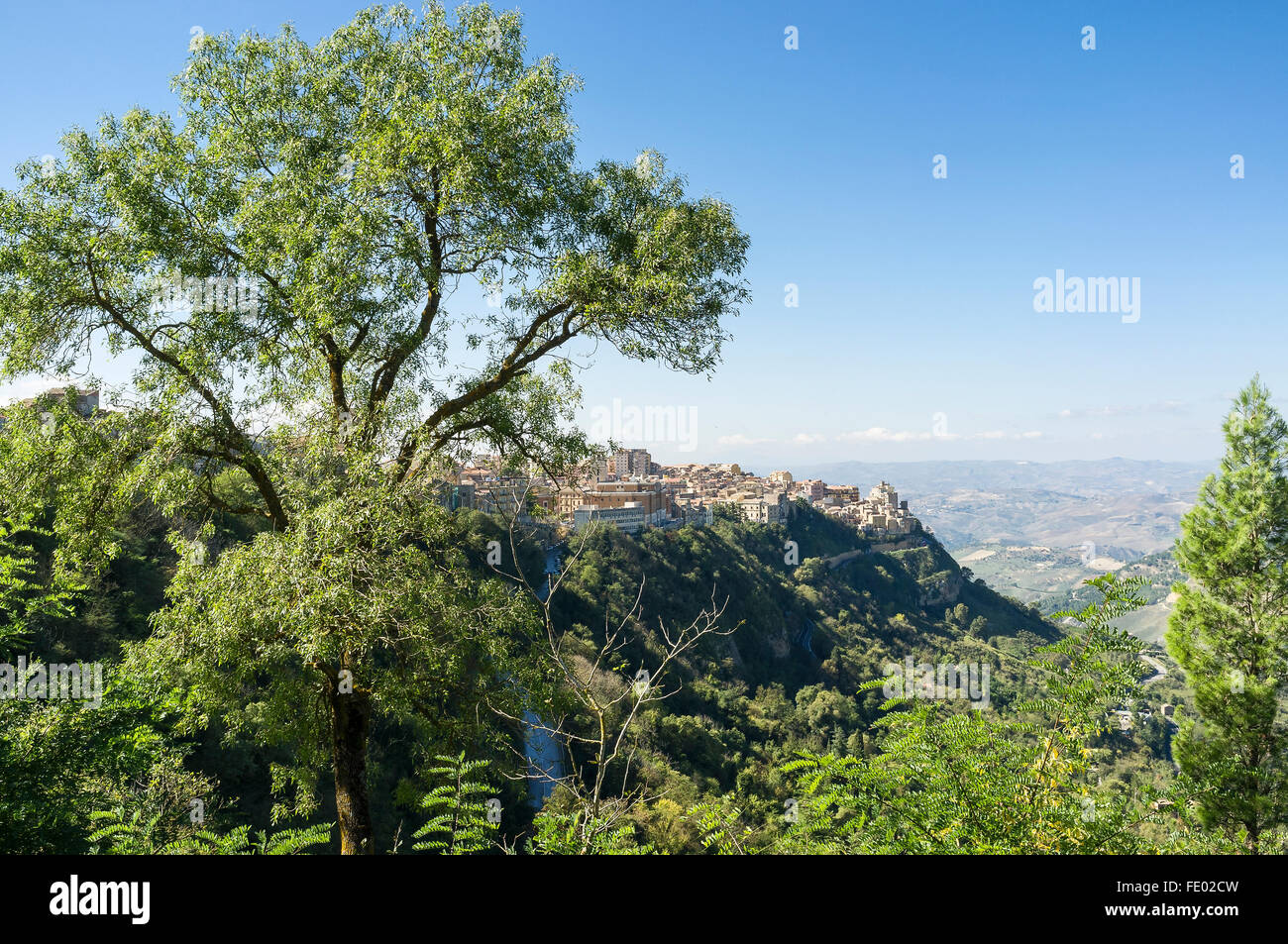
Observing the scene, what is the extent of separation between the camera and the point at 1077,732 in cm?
312

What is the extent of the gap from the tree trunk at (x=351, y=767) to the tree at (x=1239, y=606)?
9464 mm

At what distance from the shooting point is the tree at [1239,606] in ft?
28.8

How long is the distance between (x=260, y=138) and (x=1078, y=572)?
217 meters

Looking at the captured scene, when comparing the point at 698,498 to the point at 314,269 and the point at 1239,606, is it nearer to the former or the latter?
the point at 1239,606

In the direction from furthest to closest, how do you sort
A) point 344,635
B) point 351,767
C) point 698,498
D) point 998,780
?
point 698,498 < point 351,767 < point 344,635 < point 998,780

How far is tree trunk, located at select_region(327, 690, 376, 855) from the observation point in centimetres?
530

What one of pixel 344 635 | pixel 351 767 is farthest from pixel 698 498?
pixel 344 635

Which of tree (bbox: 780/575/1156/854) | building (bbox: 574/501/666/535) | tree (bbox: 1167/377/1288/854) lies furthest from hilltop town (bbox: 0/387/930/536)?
tree (bbox: 780/575/1156/854)

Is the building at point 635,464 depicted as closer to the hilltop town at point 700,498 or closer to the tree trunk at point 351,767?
the hilltop town at point 700,498

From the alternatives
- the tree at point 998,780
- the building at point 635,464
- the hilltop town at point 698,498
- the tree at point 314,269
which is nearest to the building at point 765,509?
the hilltop town at point 698,498

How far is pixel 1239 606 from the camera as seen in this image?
934 cm

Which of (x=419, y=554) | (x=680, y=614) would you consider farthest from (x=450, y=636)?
(x=680, y=614)

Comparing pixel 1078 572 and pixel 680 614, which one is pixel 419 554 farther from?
pixel 1078 572

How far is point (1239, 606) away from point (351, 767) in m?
11.1
